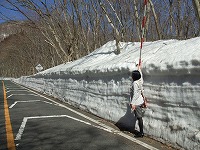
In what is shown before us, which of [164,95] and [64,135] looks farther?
[64,135]

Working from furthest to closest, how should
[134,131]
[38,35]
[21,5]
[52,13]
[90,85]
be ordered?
[38,35] < [52,13] < [21,5] < [90,85] < [134,131]

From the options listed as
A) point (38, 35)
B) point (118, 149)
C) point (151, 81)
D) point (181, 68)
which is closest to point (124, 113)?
point (151, 81)

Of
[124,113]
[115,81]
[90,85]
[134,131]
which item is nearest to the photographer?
[134,131]

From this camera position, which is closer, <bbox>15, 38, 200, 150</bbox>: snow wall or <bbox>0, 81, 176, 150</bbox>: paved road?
<bbox>15, 38, 200, 150</bbox>: snow wall

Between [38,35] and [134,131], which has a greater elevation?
[38,35]

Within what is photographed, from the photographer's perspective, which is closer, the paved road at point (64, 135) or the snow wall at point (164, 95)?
the snow wall at point (164, 95)

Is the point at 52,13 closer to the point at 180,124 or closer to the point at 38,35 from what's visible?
the point at 180,124

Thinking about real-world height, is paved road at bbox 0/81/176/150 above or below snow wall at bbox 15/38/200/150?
below

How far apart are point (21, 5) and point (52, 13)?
3.47 meters

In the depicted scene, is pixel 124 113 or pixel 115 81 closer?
pixel 124 113

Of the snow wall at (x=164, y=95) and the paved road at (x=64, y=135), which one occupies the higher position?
the snow wall at (x=164, y=95)

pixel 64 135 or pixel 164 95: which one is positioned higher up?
pixel 164 95

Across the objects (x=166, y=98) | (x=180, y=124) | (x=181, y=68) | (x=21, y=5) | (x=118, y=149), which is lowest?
(x=118, y=149)

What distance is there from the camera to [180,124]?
4758mm
